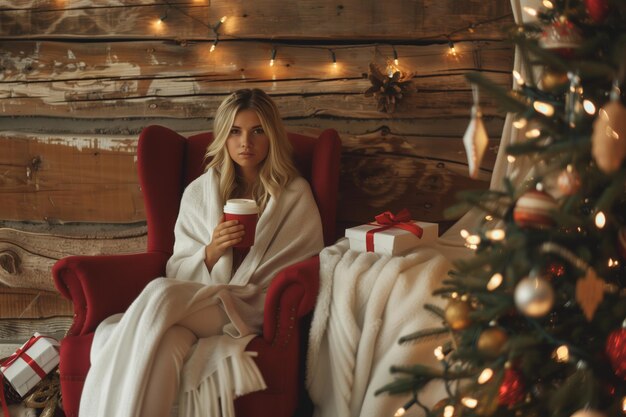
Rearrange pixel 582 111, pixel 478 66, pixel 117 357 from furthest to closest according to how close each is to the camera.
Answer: pixel 478 66
pixel 117 357
pixel 582 111

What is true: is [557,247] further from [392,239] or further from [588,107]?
[392,239]

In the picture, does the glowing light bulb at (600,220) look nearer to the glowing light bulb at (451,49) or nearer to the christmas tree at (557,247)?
the christmas tree at (557,247)

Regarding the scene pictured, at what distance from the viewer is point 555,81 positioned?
1349mm

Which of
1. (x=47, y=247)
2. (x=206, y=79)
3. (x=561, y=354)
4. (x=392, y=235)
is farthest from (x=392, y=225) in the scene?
(x=47, y=247)

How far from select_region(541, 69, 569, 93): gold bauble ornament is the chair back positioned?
5.05ft

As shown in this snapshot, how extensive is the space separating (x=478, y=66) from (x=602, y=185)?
178 cm

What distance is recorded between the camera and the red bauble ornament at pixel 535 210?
4.26 ft

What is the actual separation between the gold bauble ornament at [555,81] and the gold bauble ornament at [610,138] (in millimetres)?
132

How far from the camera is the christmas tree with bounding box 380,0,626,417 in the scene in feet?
4.16

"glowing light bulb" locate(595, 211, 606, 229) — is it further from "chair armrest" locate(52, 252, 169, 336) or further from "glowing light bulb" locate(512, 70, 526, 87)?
"chair armrest" locate(52, 252, 169, 336)

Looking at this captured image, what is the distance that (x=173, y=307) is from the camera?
2.18 m

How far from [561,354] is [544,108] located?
2.00ft

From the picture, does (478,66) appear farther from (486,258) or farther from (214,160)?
(486,258)

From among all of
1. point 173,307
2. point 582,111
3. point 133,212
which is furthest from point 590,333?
point 133,212
